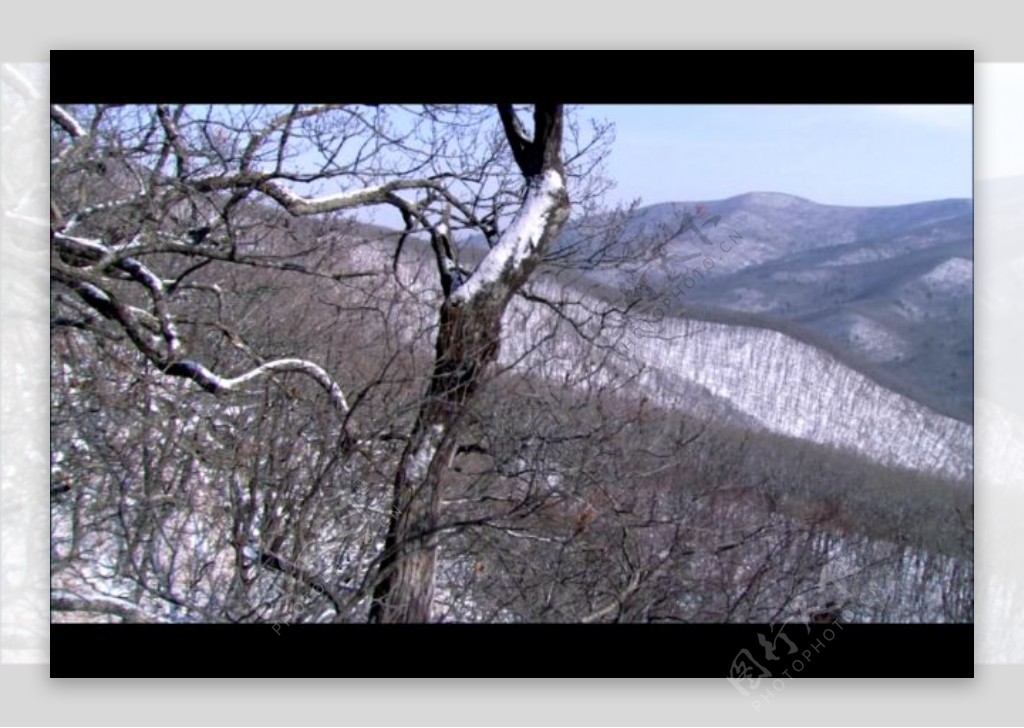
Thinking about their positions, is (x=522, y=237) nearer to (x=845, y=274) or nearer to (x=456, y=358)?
(x=456, y=358)

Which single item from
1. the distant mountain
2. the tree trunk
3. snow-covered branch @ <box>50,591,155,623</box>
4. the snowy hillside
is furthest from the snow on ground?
snow-covered branch @ <box>50,591,155,623</box>

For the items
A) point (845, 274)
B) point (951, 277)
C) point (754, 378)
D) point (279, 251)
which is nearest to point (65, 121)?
point (279, 251)

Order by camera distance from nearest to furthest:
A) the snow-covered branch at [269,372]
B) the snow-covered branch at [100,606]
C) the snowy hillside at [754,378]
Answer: the snow-covered branch at [100,606], the snowy hillside at [754,378], the snow-covered branch at [269,372]

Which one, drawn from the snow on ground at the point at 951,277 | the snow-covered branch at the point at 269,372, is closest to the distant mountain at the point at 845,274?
the snow on ground at the point at 951,277

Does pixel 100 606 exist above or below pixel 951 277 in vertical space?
below

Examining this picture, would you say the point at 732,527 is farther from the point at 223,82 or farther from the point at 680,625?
the point at 223,82

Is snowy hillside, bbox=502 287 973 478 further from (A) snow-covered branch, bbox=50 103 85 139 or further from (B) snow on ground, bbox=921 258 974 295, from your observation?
(A) snow-covered branch, bbox=50 103 85 139

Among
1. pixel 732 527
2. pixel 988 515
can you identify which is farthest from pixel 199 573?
pixel 988 515

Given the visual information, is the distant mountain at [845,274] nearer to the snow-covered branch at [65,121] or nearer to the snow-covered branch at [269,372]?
the snow-covered branch at [269,372]
